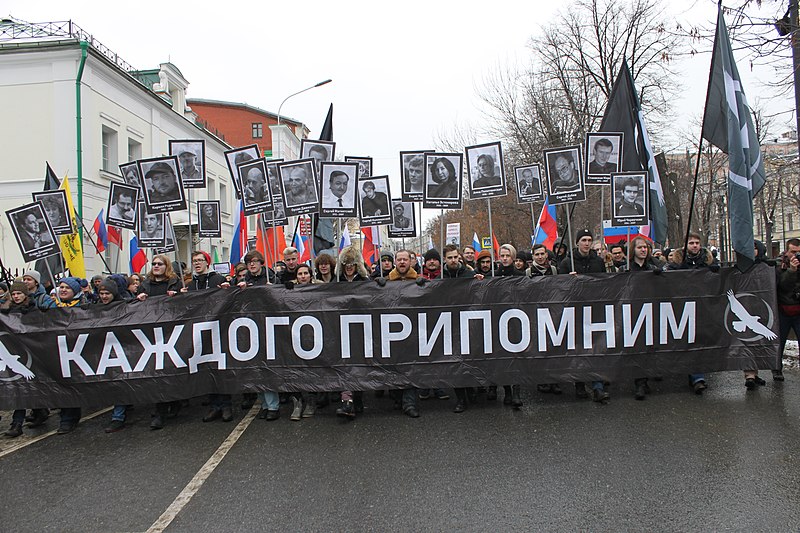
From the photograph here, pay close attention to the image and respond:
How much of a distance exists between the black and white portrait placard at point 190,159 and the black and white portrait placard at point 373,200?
2044 millimetres

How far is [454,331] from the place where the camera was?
20.1 ft

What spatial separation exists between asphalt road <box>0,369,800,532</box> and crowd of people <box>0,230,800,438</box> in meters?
0.18

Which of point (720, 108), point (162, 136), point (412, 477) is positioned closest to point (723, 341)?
point (720, 108)

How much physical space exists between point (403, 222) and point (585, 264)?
11.5 ft

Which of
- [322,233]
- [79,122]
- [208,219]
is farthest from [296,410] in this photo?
[79,122]

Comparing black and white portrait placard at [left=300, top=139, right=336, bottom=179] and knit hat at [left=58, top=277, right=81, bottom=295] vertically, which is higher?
black and white portrait placard at [left=300, top=139, right=336, bottom=179]

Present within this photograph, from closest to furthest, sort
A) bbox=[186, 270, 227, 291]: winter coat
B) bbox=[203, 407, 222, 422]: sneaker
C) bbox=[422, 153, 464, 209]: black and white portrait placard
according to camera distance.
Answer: bbox=[203, 407, 222, 422]: sneaker
bbox=[186, 270, 227, 291]: winter coat
bbox=[422, 153, 464, 209]: black and white portrait placard

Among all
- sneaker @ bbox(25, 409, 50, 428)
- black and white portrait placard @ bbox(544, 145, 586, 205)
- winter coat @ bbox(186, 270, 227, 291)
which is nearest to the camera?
sneaker @ bbox(25, 409, 50, 428)

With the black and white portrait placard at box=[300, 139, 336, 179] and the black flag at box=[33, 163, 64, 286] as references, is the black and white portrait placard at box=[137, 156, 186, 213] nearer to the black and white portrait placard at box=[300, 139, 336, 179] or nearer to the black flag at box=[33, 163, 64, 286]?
the black and white portrait placard at box=[300, 139, 336, 179]

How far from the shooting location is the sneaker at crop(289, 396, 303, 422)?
234 inches

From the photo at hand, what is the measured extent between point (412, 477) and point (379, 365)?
186 centimetres

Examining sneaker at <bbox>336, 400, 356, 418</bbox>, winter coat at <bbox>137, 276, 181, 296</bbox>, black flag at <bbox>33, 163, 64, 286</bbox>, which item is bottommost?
sneaker at <bbox>336, 400, 356, 418</bbox>

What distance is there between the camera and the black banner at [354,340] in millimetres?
6027

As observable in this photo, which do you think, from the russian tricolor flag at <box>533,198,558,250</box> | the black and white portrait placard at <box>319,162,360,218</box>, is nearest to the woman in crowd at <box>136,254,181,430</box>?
the black and white portrait placard at <box>319,162,360,218</box>
